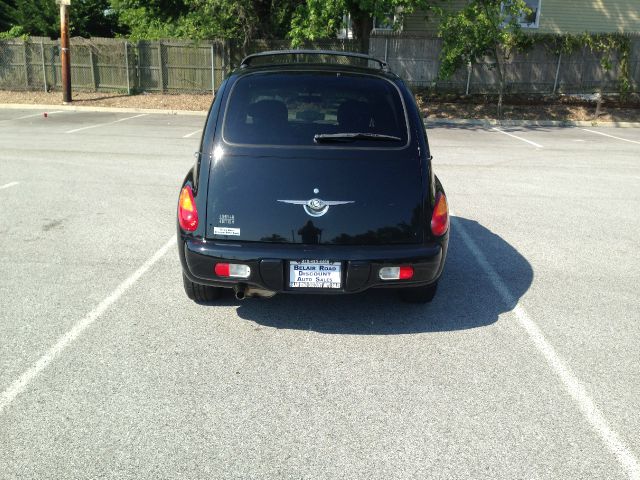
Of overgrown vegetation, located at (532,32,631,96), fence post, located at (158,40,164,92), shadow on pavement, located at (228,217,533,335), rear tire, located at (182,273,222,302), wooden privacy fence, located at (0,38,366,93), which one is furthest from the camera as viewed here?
fence post, located at (158,40,164,92)

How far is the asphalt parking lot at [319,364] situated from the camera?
281 centimetres

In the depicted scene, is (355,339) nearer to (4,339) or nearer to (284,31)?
(4,339)

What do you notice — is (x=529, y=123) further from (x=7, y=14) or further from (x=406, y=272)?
(x=7, y=14)

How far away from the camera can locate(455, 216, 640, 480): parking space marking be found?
9.30ft

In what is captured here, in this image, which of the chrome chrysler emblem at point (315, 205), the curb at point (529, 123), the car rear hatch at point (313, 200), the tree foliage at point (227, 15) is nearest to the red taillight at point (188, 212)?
the car rear hatch at point (313, 200)

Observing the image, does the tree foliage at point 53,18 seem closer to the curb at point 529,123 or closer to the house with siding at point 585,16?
the house with siding at point 585,16

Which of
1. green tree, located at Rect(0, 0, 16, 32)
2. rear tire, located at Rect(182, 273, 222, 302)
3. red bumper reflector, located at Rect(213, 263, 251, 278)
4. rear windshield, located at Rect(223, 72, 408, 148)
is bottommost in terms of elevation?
rear tire, located at Rect(182, 273, 222, 302)

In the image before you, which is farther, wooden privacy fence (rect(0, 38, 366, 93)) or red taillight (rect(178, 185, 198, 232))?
wooden privacy fence (rect(0, 38, 366, 93))

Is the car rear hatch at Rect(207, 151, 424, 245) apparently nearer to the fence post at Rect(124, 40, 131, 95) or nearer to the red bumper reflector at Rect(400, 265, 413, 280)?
the red bumper reflector at Rect(400, 265, 413, 280)

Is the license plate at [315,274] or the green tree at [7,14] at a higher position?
the green tree at [7,14]

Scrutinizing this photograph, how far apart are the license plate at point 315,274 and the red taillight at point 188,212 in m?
0.73

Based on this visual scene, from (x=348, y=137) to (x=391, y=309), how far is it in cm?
136

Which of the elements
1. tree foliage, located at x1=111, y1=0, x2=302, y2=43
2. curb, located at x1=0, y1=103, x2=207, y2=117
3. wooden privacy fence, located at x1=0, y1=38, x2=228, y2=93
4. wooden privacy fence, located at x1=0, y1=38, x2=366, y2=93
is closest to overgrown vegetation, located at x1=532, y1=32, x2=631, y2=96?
wooden privacy fence, located at x1=0, y1=38, x2=366, y2=93

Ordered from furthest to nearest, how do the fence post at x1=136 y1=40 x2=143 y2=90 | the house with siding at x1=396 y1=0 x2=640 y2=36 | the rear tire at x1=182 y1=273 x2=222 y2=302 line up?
the house with siding at x1=396 y1=0 x2=640 y2=36
the fence post at x1=136 y1=40 x2=143 y2=90
the rear tire at x1=182 y1=273 x2=222 y2=302
